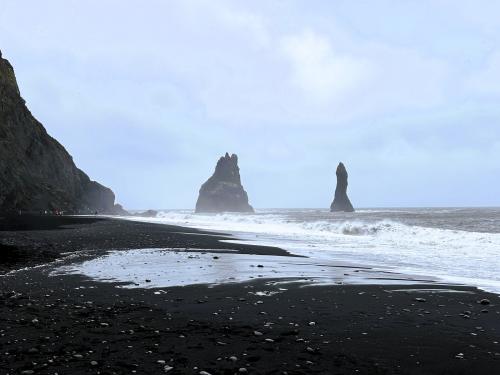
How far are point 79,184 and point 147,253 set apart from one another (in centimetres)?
14067

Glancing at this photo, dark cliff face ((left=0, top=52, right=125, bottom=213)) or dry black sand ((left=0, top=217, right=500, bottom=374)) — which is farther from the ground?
dark cliff face ((left=0, top=52, right=125, bottom=213))

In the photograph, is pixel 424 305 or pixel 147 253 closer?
pixel 424 305

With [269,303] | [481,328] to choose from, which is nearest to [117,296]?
[269,303]

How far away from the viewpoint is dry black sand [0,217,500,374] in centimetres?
741

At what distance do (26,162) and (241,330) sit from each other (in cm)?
11839

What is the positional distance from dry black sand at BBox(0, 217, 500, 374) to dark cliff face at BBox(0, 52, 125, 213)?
93432 millimetres

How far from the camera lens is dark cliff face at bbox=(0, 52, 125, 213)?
9512 centimetres

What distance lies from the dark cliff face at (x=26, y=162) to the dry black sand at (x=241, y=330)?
307 feet

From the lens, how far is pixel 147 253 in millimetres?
25312

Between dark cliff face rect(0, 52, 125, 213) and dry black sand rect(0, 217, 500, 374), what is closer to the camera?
dry black sand rect(0, 217, 500, 374)

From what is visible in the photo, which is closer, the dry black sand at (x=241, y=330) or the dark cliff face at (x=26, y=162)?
the dry black sand at (x=241, y=330)

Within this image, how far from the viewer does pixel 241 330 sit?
9.55 metres

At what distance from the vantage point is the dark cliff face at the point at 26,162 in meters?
95.1

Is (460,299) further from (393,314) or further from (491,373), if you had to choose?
(491,373)
